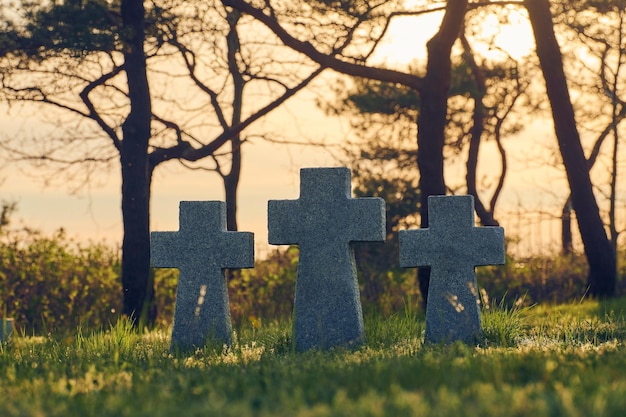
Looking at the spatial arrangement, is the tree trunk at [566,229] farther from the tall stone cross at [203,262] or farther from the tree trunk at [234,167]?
the tall stone cross at [203,262]

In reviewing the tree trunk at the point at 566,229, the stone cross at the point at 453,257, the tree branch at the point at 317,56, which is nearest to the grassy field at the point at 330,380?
the stone cross at the point at 453,257

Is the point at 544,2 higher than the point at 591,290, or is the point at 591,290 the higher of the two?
the point at 544,2

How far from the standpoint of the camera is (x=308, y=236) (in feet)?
30.1

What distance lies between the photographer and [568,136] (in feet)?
49.2

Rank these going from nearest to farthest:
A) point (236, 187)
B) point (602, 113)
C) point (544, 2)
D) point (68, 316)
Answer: point (544, 2) < point (68, 316) < point (236, 187) < point (602, 113)

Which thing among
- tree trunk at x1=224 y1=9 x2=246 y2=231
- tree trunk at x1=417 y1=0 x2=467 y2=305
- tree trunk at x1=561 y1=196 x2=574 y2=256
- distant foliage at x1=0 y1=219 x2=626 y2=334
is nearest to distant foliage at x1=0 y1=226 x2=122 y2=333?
distant foliage at x1=0 y1=219 x2=626 y2=334

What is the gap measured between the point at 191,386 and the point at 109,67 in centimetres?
1083

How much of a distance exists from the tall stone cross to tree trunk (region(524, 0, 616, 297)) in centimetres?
740

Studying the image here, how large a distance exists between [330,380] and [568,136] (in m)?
10.2

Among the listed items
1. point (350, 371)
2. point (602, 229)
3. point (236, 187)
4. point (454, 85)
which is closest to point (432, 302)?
point (350, 371)

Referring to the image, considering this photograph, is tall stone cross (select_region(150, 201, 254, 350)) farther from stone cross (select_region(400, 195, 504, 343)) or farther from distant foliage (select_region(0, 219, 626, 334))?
distant foliage (select_region(0, 219, 626, 334))

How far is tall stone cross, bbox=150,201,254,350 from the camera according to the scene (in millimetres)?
9406

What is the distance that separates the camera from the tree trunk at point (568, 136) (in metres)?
14.9

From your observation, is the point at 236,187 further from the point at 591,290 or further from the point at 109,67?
the point at 591,290
